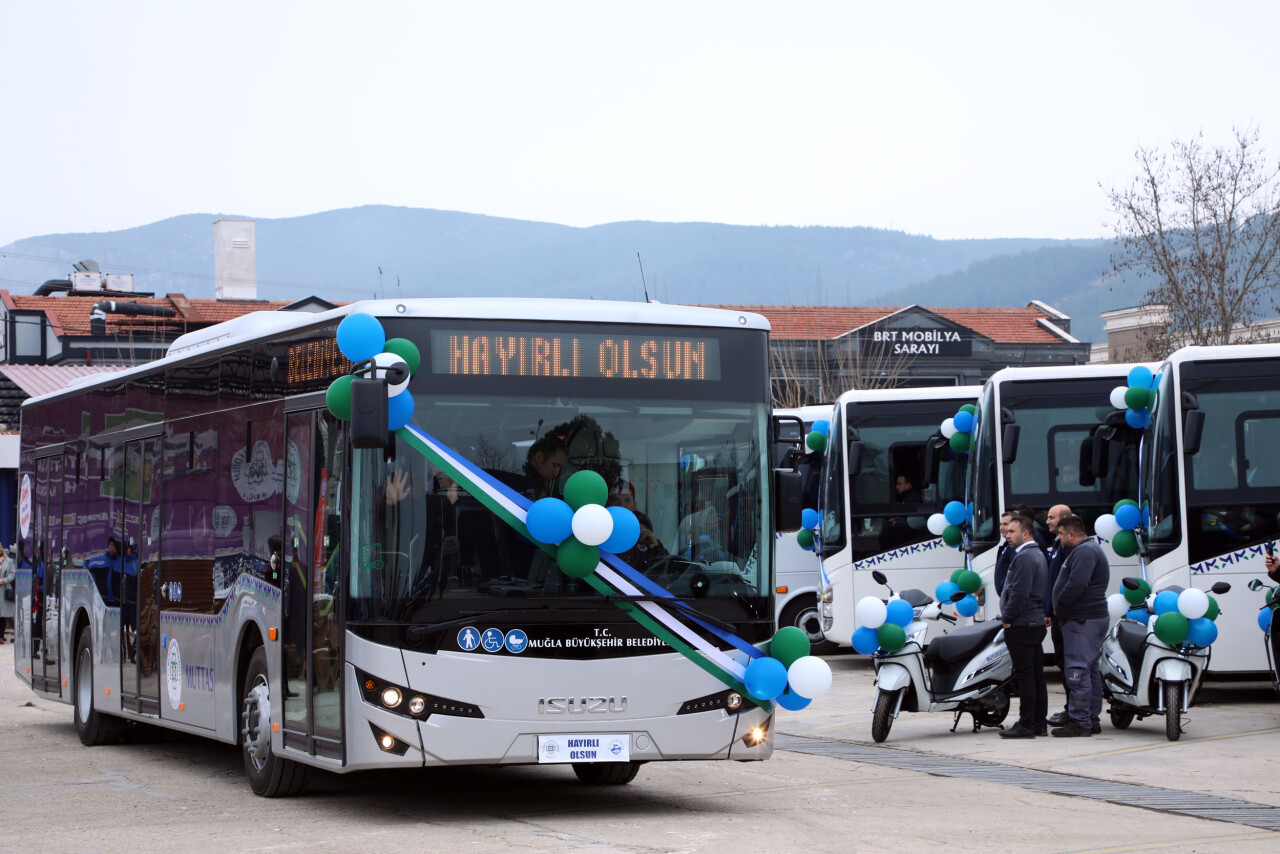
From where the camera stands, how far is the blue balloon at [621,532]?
29.7 feet

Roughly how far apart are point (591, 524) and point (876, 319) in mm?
50513

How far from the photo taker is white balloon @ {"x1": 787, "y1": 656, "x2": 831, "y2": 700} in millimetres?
9445

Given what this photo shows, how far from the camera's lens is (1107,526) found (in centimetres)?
1683

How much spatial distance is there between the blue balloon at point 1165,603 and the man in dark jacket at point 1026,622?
2.91 ft

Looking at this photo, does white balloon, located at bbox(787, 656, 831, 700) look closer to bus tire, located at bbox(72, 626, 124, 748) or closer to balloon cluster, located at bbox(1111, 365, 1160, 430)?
bus tire, located at bbox(72, 626, 124, 748)

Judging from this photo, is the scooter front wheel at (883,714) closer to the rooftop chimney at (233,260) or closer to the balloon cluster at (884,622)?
the balloon cluster at (884,622)

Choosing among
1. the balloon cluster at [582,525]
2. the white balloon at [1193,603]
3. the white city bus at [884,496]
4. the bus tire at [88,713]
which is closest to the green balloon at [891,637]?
the white balloon at [1193,603]

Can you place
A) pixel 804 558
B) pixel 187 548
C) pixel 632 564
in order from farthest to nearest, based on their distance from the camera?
pixel 804 558, pixel 187 548, pixel 632 564

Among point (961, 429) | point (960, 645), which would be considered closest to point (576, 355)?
point (960, 645)

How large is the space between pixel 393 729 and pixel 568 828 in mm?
1068

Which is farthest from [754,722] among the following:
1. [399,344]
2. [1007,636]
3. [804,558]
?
[804,558]

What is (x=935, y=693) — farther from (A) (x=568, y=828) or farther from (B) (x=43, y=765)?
(B) (x=43, y=765)

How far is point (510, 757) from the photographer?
9.02 m

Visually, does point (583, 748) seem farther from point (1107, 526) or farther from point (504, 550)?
point (1107, 526)
